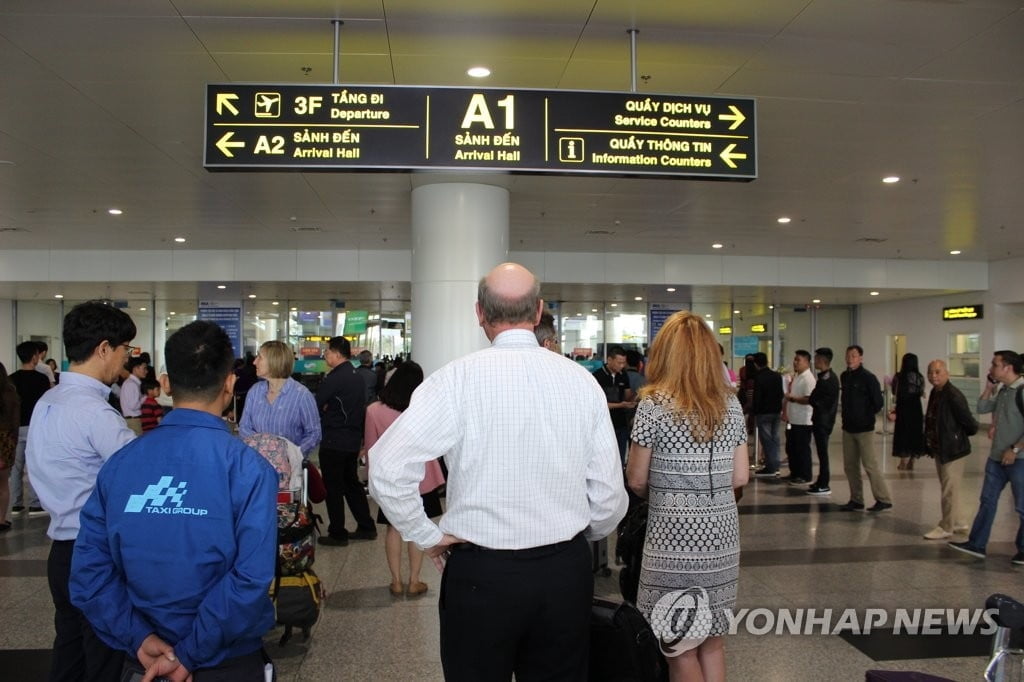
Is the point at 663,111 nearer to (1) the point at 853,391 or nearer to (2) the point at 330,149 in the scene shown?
(2) the point at 330,149

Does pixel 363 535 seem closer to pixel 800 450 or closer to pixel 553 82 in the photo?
pixel 553 82

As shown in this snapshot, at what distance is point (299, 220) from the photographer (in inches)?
461

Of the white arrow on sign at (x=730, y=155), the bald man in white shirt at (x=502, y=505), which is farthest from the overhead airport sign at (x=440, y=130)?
the bald man in white shirt at (x=502, y=505)

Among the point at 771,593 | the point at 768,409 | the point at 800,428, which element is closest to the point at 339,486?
the point at 771,593

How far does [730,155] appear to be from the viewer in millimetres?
4633

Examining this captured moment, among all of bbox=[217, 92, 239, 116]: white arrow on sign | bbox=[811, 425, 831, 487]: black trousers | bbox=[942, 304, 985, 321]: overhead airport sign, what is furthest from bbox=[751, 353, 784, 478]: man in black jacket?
bbox=[942, 304, 985, 321]: overhead airport sign

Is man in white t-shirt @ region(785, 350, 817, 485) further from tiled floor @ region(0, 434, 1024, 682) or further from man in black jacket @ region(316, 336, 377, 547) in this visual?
man in black jacket @ region(316, 336, 377, 547)

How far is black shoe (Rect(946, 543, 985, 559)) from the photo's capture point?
20.0ft

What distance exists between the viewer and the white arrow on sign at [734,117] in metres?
4.63

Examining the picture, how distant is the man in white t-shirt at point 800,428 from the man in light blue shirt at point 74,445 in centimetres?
904

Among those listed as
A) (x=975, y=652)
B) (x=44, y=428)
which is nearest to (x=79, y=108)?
(x=44, y=428)

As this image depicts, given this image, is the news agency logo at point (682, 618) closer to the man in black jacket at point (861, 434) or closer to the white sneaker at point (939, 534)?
the white sneaker at point (939, 534)

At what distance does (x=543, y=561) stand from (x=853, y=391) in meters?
7.03

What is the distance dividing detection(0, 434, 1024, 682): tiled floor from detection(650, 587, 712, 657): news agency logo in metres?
1.24
